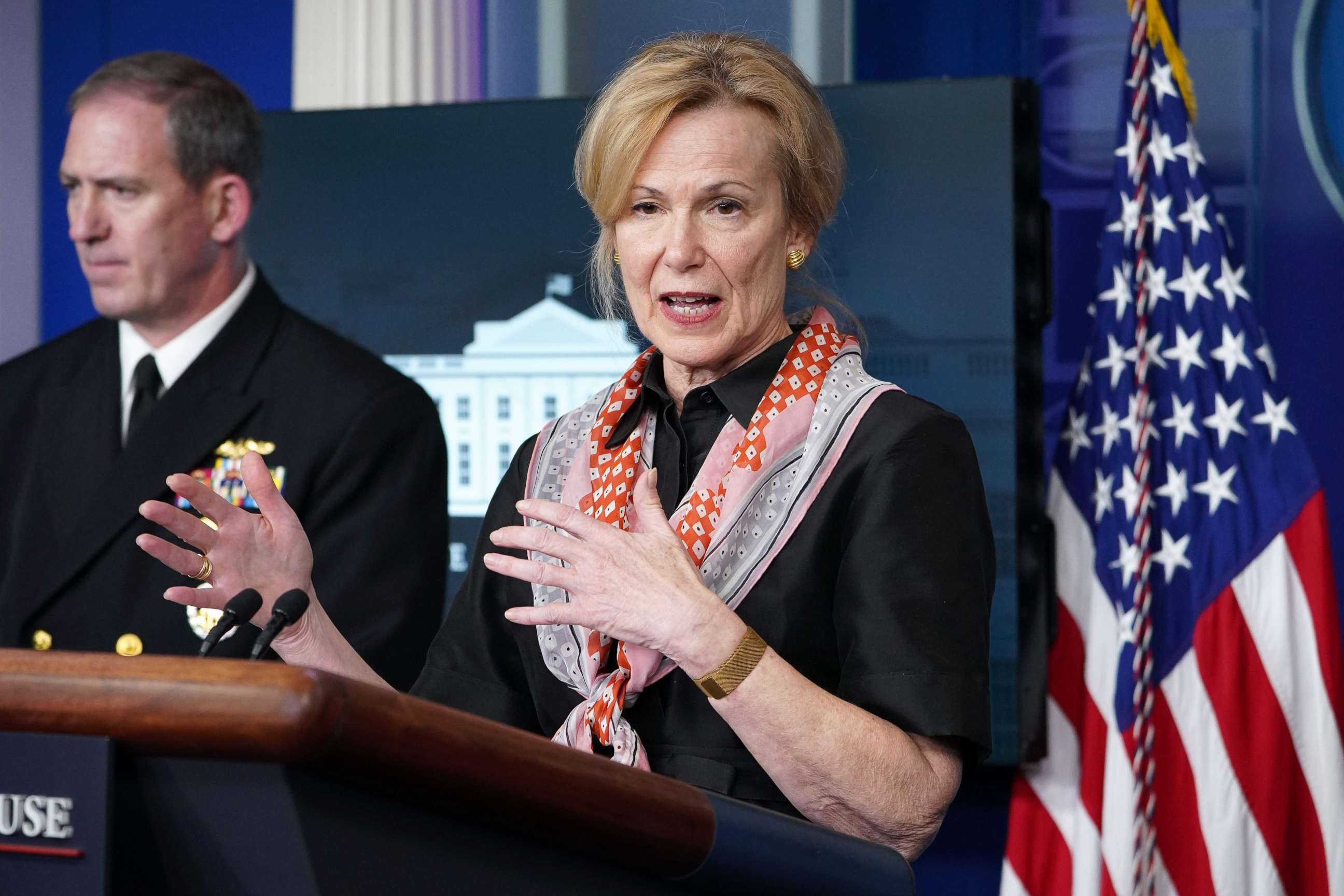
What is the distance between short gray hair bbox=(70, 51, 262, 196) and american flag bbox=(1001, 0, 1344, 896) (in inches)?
61.0

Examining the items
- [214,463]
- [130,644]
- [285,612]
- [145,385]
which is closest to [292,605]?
[285,612]

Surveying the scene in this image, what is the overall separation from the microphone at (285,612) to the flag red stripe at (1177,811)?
5.92 ft

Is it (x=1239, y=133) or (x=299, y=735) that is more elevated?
(x=1239, y=133)

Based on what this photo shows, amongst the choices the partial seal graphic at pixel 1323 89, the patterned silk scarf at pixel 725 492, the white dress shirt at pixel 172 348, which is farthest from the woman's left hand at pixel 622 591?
the partial seal graphic at pixel 1323 89

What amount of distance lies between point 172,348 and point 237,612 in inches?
55.8

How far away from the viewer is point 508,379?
308 centimetres

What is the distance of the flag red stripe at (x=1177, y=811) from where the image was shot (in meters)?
2.54

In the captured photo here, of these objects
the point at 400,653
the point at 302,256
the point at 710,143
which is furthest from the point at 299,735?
the point at 302,256

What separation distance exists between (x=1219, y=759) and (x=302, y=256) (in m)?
2.03

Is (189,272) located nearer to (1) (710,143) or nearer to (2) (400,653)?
(2) (400,653)

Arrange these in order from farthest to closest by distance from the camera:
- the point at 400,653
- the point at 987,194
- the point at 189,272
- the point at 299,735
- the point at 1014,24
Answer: the point at 1014,24, the point at 987,194, the point at 189,272, the point at 400,653, the point at 299,735

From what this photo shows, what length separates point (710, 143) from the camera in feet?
4.91

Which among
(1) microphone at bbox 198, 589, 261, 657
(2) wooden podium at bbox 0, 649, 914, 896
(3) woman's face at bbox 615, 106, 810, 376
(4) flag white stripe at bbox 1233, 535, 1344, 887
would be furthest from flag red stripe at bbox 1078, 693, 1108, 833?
(2) wooden podium at bbox 0, 649, 914, 896

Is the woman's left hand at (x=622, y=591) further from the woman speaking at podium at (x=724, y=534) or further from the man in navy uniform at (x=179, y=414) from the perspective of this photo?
the man in navy uniform at (x=179, y=414)
